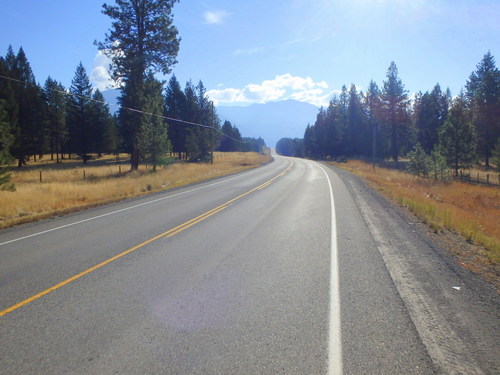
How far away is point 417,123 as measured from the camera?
7200 cm

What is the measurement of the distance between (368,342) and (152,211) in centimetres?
992

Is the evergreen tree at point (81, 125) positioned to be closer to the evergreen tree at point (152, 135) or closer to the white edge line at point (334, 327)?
the evergreen tree at point (152, 135)

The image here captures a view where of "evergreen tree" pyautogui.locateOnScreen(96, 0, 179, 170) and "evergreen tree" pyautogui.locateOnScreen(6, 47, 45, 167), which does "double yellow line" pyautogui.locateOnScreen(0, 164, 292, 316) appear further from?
"evergreen tree" pyautogui.locateOnScreen(6, 47, 45, 167)

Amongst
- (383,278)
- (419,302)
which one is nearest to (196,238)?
(383,278)

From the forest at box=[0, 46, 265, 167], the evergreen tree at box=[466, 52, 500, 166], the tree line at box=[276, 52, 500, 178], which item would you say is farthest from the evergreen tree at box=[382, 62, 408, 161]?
the forest at box=[0, 46, 265, 167]

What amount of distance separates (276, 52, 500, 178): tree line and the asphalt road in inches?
1258

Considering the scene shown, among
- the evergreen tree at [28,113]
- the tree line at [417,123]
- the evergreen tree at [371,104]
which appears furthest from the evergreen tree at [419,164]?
the evergreen tree at [28,113]

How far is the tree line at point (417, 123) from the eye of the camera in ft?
126

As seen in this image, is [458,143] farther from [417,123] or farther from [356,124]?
[417,123]

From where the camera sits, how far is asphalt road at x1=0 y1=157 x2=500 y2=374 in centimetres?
323

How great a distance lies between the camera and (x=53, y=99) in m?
56.1

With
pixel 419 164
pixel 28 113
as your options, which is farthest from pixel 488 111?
pixel 28 113

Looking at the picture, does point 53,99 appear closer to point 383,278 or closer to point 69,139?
point 69,139

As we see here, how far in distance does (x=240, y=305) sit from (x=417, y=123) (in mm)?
79105
